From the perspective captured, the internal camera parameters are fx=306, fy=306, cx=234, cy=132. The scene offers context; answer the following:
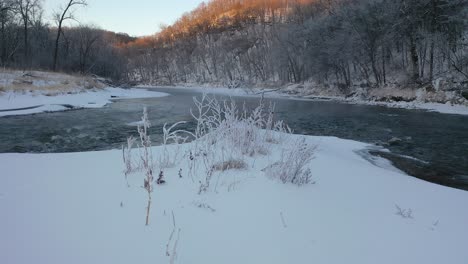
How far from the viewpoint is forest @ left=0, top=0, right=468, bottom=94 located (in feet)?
75.4

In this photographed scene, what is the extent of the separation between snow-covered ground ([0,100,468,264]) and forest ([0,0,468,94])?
3.37 meters

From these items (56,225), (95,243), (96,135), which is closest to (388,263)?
(95,243)

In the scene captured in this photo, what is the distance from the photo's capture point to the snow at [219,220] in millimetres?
2150

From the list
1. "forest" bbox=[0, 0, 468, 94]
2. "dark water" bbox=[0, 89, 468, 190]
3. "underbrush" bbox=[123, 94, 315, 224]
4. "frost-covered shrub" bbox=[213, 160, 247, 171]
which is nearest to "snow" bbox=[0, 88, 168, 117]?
"dark water" bbox=[0, 89, 468, 190]

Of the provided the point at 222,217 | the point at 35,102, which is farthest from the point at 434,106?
the point at 35,102

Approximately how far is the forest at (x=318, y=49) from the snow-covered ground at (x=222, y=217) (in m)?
3.37

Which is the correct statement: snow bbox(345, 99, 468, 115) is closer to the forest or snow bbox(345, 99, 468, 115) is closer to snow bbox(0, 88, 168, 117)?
the forest

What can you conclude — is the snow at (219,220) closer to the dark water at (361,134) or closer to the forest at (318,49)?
the dark water at (361,134)

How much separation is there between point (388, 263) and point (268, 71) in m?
56.6

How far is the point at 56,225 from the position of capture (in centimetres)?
240

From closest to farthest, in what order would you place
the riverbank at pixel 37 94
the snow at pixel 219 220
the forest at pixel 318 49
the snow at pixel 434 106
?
1. the snow at pixel 219 220
2. the riverbank at pixel 37 94
3. the snow at pixel 434 106
4. the forest at pixel 318 49

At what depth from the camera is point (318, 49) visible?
33.5 m

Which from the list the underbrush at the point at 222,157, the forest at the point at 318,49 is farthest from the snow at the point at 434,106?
the underbrush at the point at 222,157

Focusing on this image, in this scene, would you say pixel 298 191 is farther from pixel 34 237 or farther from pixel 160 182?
pixel 34 237
